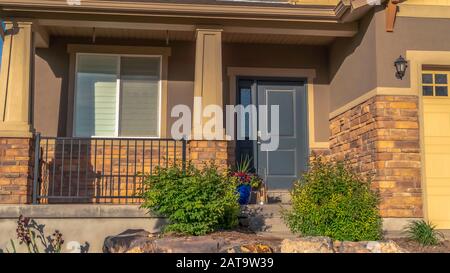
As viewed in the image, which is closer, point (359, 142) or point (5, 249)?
point (5, 249)

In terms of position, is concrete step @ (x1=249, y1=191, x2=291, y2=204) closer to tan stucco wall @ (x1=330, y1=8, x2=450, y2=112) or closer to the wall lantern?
tan stucco wall @ (x1=330, y1=8, x2=450, y2=112)

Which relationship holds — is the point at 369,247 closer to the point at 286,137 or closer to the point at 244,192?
the point at 244,192

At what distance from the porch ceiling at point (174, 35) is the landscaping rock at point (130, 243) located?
390cm

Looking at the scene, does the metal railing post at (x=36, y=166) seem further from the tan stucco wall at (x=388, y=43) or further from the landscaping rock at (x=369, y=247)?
the tan stucco wall at (x=388, y=43)

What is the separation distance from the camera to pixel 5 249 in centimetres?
681

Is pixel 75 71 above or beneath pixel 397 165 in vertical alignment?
above

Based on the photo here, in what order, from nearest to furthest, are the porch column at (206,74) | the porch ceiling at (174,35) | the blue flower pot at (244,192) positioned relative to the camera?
the porch column at (206,74) < the blue flower pot at (244,192) < the porch ceiling at (174,35)

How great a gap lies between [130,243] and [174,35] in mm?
4397

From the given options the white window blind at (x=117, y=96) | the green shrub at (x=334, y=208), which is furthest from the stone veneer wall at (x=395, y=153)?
the white window blind at (x=117, y=96)

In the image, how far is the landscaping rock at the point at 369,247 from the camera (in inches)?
225

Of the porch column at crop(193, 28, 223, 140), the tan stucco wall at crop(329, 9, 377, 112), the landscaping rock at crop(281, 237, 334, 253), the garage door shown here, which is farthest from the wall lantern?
the landscaping rock at crop(281, 237, 334, 253)
